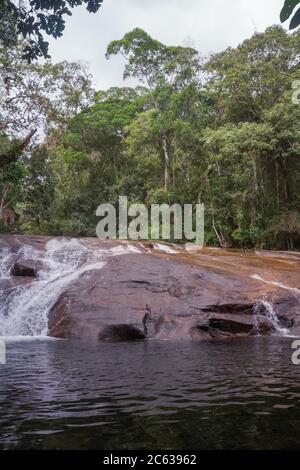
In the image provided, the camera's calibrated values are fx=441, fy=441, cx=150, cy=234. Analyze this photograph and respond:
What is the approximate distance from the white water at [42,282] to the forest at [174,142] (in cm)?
402

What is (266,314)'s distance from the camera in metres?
10.5

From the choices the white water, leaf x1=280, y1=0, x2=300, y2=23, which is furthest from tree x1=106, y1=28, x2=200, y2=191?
leaf x1=280, y1=0, x2=300, y2=23

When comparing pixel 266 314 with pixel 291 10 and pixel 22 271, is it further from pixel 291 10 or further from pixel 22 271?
pixel 291 10

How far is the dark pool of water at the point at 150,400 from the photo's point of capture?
3.54 metres

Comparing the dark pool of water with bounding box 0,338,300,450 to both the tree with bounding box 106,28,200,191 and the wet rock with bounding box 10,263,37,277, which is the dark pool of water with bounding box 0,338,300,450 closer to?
the wet rock with bounding box 10,263,37,277

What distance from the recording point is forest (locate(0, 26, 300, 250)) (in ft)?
66.9

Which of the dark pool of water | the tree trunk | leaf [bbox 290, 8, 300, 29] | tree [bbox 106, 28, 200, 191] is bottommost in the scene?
the dark pool of water

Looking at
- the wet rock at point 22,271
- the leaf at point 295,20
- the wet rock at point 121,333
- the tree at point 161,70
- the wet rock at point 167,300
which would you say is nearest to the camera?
the leaf at point 295,20

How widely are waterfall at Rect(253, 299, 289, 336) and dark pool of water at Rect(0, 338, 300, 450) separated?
8.07ft

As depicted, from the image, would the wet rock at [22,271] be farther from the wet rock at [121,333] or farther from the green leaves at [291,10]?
the green leaves at [291,10]

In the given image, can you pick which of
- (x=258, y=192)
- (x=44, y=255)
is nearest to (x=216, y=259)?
(x=44, y=255)

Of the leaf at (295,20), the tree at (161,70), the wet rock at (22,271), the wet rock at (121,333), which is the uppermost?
the tree at (161,70)

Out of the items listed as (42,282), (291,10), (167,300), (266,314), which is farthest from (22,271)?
(291,10)

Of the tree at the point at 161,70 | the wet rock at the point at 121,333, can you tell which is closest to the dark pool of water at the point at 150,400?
the wet rock at the point at 121,333
